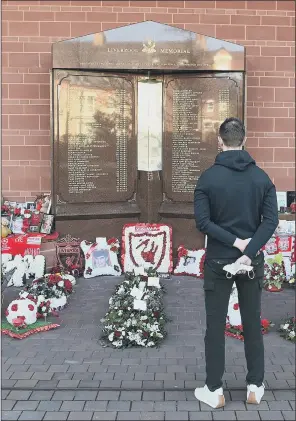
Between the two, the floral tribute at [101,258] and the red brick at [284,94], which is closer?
the floral tribute at [101,258]

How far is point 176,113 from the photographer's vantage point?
7.38 m

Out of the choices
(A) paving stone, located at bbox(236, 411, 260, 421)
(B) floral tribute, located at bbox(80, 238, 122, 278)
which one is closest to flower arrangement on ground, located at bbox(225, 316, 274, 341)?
(A) paving stone, located at bbox(236, 411, 260, 421)

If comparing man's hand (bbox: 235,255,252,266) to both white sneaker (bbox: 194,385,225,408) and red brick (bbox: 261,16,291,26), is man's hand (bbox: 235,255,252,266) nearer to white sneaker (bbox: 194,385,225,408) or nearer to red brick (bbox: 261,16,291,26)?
white sneaker (bbox: 194,385,225,408)

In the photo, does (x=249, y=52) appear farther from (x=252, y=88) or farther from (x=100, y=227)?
(x=100, y=227)

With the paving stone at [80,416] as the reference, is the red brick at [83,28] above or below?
above

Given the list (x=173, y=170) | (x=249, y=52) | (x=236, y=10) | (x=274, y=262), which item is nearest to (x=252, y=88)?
(x=249, y=52)

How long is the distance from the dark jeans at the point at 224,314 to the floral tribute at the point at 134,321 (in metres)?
1.09

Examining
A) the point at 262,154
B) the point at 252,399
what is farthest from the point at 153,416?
the point at 262,154

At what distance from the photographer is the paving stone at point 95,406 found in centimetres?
368

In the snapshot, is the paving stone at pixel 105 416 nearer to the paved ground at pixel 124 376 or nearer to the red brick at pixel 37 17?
the paved ground at pixel 124 376

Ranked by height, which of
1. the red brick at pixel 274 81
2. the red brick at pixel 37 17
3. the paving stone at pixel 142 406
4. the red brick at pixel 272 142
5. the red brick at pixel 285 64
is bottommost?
the paving stone at pixel 142 406

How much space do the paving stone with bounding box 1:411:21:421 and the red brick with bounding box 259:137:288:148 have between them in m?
5.25

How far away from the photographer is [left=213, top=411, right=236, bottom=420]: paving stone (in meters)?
3.57

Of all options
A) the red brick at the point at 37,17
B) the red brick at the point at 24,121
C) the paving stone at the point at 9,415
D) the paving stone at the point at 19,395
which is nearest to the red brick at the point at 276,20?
the red brick at the point at 37,17
